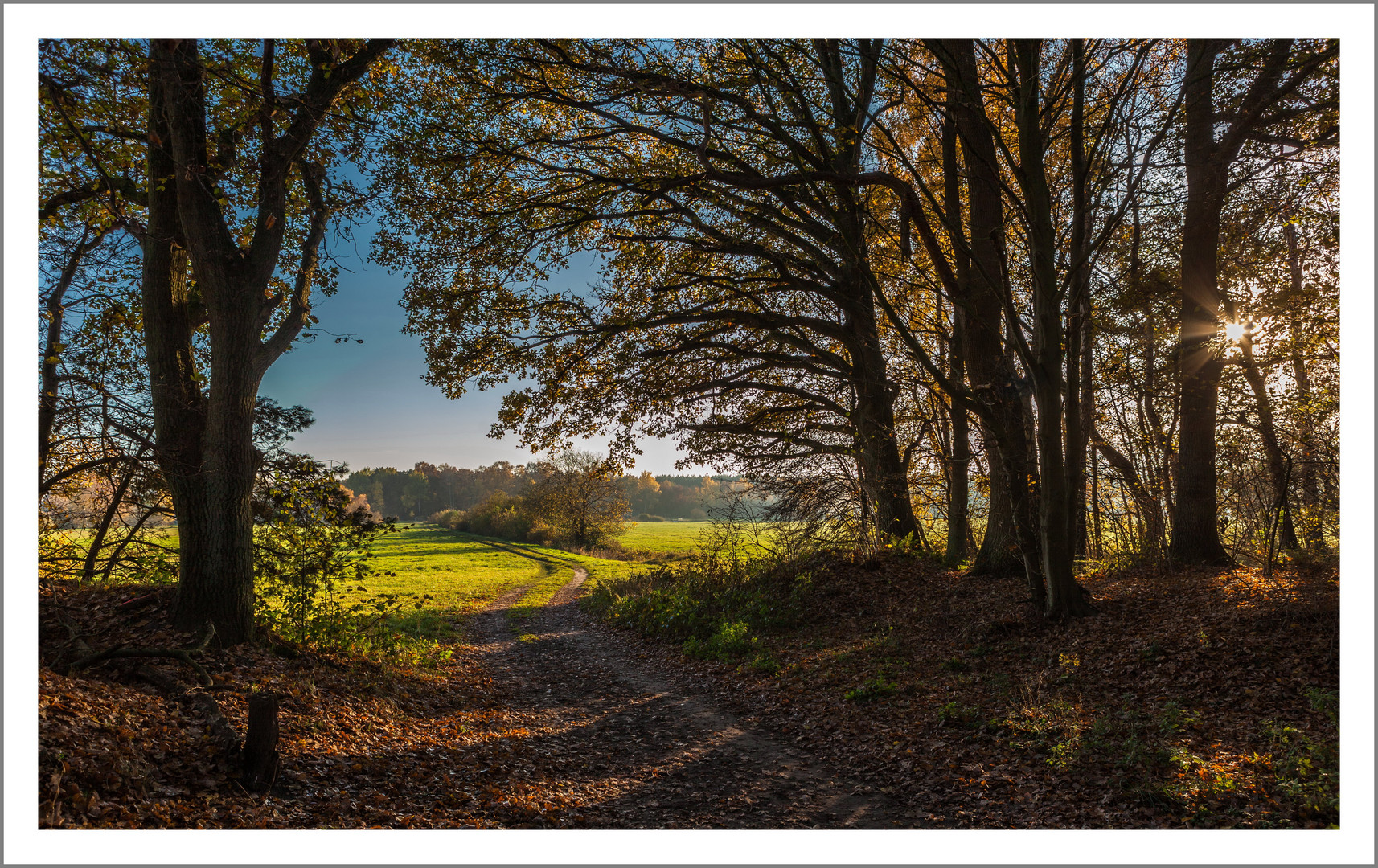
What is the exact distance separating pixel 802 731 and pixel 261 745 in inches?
220

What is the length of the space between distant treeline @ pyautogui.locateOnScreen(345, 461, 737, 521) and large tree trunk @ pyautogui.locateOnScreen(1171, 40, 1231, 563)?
3331cm

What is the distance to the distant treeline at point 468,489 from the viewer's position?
162 ft

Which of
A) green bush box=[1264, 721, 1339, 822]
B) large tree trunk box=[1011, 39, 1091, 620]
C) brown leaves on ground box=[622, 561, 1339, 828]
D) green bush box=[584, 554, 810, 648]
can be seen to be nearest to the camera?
green bush box=[1264, 721, 1339, 822]

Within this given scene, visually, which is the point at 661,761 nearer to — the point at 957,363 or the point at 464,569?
the point at 957,363

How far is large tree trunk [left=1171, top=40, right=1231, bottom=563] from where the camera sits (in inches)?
393

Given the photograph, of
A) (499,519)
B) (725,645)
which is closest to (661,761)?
(725,645)

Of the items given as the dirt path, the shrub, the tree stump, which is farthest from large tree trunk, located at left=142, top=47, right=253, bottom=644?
the shrub

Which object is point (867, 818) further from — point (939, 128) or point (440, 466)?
point (440, 466)

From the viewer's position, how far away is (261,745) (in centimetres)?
477

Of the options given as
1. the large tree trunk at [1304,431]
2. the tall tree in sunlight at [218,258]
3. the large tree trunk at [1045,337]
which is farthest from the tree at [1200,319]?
the tall tree in sunlight at [218,258]

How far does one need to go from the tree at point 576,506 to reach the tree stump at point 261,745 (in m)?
37.7

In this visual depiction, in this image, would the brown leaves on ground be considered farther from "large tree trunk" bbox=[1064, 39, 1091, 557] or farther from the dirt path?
"large tree trunk" bbox=[1064, 39, 1091, 557]

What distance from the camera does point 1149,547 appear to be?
35.8ft

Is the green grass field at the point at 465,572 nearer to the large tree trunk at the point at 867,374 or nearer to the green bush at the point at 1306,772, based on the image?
the large tree trunk at the point at 867,374
